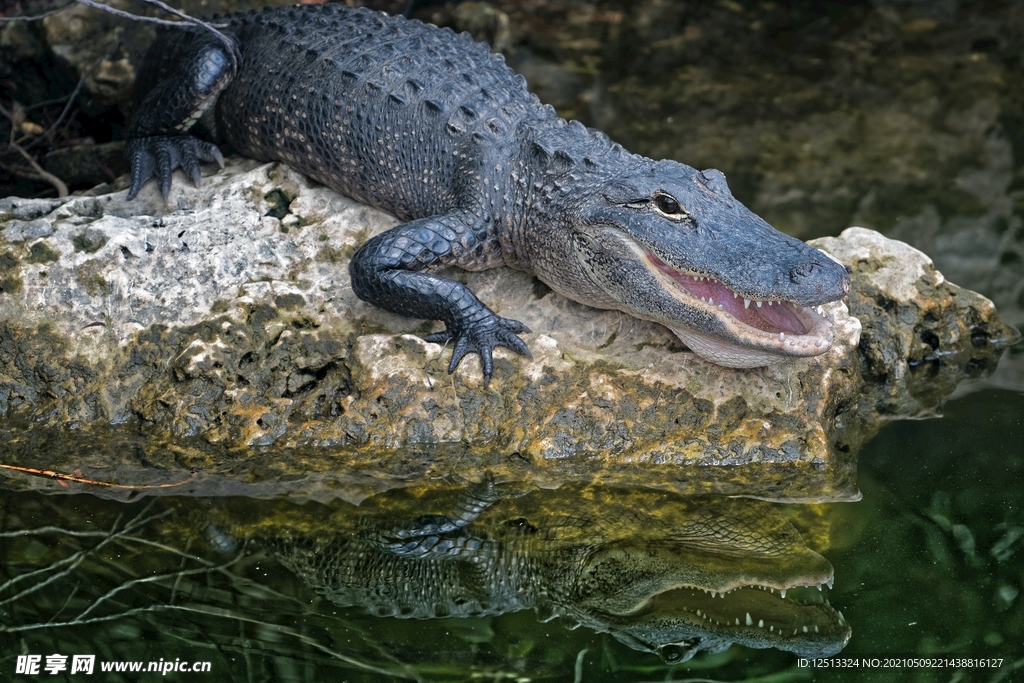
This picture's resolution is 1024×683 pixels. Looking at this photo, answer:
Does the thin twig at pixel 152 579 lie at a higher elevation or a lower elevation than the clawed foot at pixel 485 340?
lower

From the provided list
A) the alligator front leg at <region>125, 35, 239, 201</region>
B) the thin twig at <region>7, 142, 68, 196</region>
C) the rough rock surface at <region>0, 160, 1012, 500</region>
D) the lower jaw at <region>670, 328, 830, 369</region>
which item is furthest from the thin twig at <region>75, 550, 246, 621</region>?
the thin twig at <region>7, 142, 68, 196</region>

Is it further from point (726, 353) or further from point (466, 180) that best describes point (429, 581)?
point (466, 180)

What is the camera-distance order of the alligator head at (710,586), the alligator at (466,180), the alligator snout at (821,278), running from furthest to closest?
the alligator at (466,180) < the alligator snout at (821,278) < the alligator head at (710,586)

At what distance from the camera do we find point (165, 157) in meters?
4.64

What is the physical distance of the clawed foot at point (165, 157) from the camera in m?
4.59

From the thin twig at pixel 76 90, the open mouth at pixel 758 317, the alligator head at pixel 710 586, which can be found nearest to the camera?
the alligator head at pixel 710 586

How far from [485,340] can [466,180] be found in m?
0.73

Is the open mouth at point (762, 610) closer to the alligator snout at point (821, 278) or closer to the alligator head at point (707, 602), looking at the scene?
the alligator head at point (707, 602)

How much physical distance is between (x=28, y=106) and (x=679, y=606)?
5.11 meters

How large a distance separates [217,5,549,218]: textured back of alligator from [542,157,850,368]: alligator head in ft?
2.21

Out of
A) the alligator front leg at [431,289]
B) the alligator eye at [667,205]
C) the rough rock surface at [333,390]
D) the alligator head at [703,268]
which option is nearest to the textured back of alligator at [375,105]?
the alligator front leg at [431,289]

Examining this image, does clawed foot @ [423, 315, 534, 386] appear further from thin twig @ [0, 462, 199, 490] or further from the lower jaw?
thin twig @ [0, 462, 199, 490]

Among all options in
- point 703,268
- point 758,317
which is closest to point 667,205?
point 703,268

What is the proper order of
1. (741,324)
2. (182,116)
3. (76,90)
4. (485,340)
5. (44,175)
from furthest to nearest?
(76,90) < (44,175) < (182,116) < (485,340) < (741,324)
